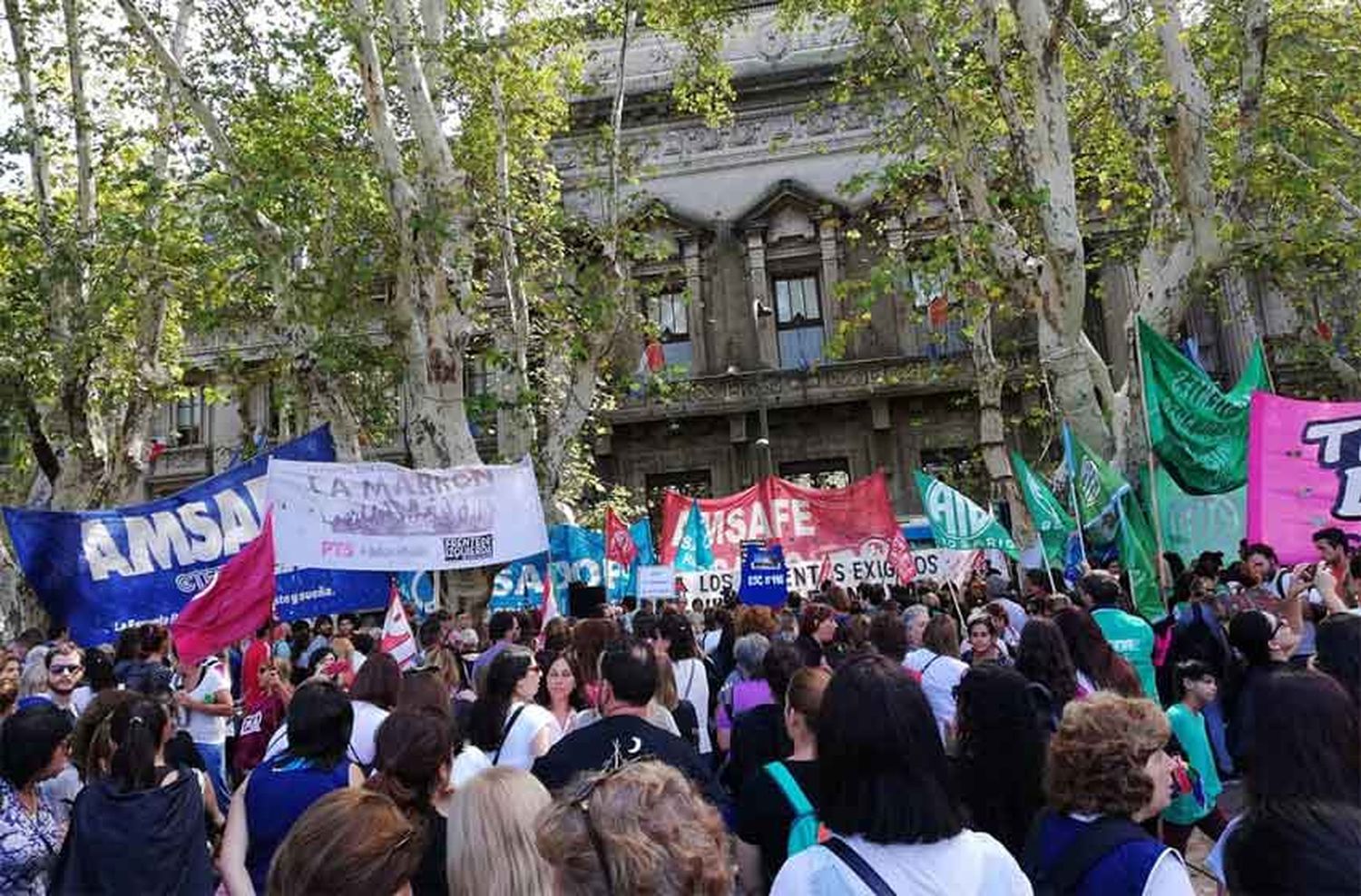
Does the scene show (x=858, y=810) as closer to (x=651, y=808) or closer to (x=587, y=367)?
(x=651, y=808)

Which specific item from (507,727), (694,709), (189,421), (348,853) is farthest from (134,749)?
(189,421)

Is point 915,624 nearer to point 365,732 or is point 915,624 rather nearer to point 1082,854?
point 365,732

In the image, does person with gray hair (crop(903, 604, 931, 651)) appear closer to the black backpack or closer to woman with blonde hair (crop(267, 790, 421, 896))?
the black backpack

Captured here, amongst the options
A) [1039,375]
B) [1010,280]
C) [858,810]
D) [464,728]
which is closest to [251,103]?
[1010,280]

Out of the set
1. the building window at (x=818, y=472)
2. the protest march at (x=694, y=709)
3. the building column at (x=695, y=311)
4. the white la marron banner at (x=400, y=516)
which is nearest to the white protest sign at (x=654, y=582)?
the protest march at (x=694, y=709)

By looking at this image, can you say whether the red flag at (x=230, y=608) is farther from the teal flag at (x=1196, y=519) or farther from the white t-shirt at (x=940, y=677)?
the teal flag at (x=1196, y=519)

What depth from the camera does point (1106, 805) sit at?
266 cm

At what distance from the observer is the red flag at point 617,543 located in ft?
43.8

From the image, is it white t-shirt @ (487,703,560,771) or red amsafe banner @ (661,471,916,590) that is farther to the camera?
red amsafe banner @ (661,471,916,590)

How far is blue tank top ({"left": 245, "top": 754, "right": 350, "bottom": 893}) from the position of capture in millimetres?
3578

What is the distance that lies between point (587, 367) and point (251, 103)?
5.07 m

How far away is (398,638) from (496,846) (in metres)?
5.64

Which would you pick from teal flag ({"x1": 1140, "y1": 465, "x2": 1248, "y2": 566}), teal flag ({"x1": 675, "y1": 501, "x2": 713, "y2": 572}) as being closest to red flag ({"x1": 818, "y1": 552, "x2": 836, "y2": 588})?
teal flag ({"x1": 675, "y1": 501, "x2": 713, "y2": 572})

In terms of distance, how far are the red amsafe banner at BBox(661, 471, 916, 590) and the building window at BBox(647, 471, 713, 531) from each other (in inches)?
454
